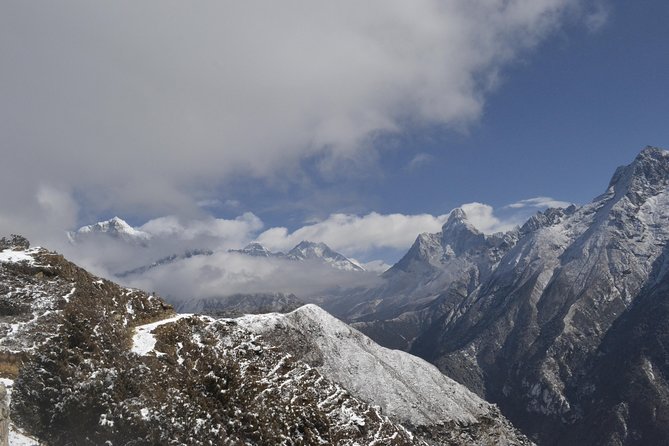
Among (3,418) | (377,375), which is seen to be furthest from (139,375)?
(377,375)

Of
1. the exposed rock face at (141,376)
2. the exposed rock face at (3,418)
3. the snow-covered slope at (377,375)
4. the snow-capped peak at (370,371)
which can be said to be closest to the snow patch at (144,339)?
the exposed rock face at (141,376)

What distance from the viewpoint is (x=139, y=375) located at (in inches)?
1452

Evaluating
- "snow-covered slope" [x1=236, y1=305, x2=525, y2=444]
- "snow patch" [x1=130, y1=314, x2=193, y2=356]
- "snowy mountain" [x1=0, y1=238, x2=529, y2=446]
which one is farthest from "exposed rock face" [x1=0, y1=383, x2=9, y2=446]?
"snow-covered slope" [x1=236, y1=305, x2=525, y2=444]

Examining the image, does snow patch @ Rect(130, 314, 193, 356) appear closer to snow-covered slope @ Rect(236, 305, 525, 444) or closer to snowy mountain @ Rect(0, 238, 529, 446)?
snowy mountain @ Rect(0, 238, 529, 446)

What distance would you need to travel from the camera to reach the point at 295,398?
149 ft

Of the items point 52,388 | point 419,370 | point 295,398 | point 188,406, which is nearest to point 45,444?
point 52,388

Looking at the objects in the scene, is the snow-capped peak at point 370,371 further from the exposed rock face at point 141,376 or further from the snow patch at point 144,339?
the snow patch at point 144,339

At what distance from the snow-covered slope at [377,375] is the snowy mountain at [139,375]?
94.7m

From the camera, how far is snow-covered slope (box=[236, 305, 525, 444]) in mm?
147000

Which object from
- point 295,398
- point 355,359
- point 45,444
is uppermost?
point 355,359

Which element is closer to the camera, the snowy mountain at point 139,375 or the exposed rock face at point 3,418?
the exposed rock face at point 3,418

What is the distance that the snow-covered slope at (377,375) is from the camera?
147 meters

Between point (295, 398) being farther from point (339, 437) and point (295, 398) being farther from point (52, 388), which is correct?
point (52, 388)

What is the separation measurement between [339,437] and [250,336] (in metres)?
13.6
